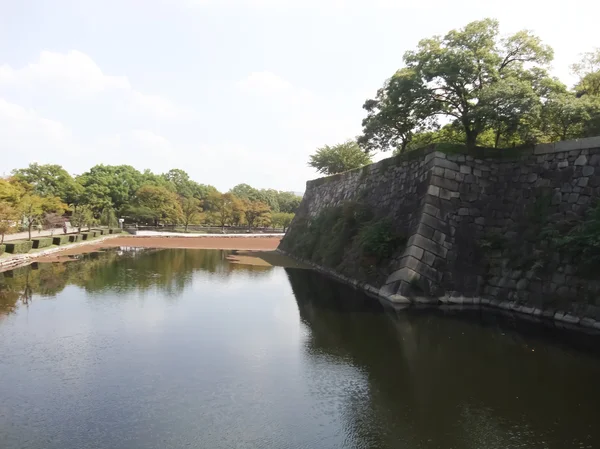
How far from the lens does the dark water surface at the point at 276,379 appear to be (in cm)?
599

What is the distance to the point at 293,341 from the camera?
35.2 feet

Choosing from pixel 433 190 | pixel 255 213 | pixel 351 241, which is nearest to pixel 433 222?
pixel 433 190

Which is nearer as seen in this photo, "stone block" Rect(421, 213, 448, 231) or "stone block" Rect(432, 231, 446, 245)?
"stone block" Rect(432, 231, 446, 245)

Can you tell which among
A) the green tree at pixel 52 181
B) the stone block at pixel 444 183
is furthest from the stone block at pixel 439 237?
the green tree at pixel 52 181

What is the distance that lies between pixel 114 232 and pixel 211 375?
1768 inches

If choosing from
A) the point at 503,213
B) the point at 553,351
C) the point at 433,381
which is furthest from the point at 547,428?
the point at 503,213

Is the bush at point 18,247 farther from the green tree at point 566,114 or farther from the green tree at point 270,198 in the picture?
the green tree at point 270,198

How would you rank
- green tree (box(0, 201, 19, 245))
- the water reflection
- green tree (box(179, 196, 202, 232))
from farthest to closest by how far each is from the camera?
green tree (box(179, 196, 202, 232)) → green tree (box(0, 201, 19, 245)) → the water reflection

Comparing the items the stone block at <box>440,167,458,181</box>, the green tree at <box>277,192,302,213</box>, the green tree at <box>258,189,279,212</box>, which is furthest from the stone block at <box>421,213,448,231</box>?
the green tree at <box>277,192,302,213</box>

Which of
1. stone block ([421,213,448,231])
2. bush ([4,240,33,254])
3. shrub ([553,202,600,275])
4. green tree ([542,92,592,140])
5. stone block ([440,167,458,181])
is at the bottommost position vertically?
bush ([4,240,33,254])

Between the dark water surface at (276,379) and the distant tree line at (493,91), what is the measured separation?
8.64 metres

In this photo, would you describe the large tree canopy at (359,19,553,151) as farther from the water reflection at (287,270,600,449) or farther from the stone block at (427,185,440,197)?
the water reflection at (287,270,600,449)

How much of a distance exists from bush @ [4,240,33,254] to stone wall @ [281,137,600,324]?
64.6ft

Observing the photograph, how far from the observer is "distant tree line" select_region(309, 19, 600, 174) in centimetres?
1627
